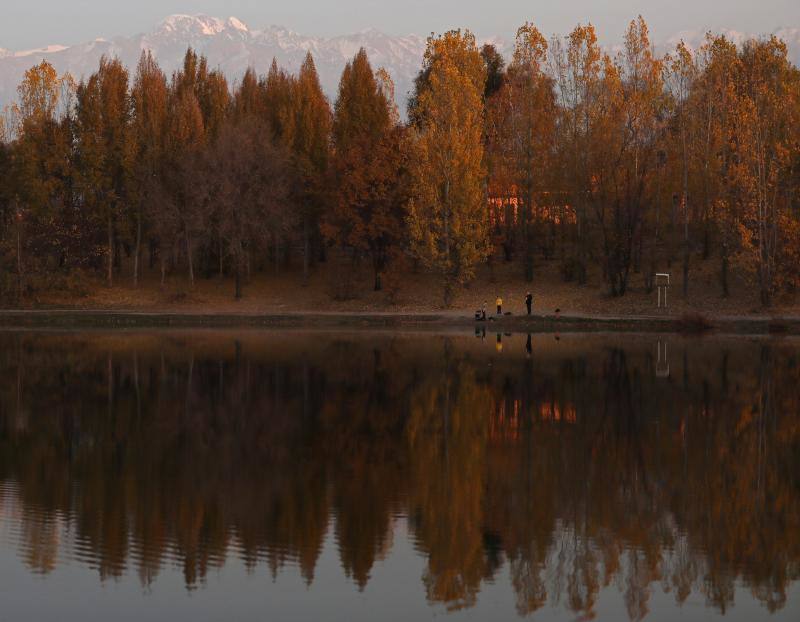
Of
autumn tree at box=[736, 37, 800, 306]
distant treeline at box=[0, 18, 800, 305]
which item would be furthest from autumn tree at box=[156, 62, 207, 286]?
autumn tree at box=[736, 37, 800, 306]

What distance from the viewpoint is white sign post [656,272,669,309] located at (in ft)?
175

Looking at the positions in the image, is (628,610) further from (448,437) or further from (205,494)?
(448,437)

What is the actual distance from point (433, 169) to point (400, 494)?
143 ft

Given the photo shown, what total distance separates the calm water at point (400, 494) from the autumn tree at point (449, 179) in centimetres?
2667

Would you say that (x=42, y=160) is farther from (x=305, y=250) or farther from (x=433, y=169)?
(x=433, y=169)

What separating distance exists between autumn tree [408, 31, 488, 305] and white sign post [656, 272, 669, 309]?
30.8 feet

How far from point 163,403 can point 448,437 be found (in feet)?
27.0

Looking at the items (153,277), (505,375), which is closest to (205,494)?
(505,375)

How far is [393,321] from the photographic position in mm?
54875

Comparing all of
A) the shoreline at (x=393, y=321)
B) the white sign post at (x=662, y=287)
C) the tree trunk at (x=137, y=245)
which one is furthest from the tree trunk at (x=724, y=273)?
the tree trunk at (x=137, y=245)

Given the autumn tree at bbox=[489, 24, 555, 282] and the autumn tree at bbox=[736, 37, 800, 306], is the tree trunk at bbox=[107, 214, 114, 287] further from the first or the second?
the autumn tree at bbox=[736, 37, 800, 306]

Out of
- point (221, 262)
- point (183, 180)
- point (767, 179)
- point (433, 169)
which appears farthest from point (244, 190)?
point (767, 179)

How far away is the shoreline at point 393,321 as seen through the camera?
50062 mm

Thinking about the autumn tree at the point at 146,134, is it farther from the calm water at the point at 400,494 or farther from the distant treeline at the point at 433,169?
the calm water at the point at 400,494
